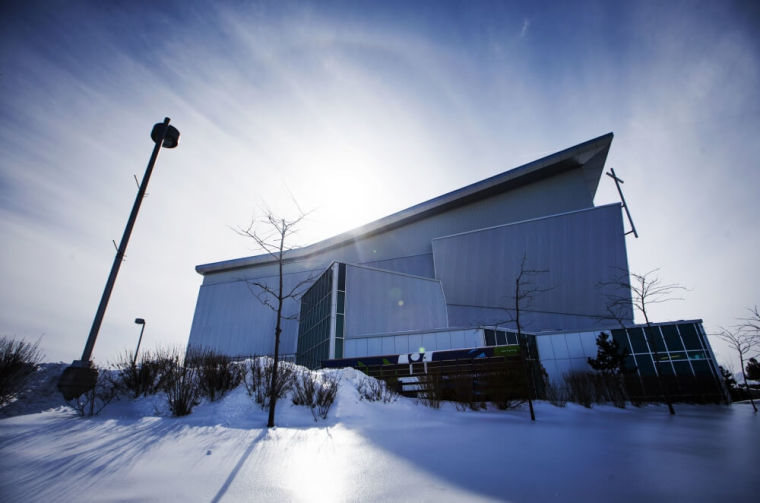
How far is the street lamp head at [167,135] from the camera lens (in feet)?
26.8

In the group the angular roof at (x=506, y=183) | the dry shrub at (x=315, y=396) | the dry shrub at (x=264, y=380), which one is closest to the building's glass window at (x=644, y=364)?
the angular roof at (x=506, y=183)

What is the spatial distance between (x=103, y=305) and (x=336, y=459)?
18.4 feet

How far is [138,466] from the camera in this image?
3654mm

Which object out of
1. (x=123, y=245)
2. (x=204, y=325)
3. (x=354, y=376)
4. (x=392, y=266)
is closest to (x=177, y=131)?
(x=123, y=245)

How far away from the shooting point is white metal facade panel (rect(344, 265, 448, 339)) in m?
24.4

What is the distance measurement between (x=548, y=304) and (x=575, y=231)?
618 cm

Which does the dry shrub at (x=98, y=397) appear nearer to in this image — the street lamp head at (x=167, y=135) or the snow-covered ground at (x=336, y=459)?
the snow-covered ground at (x=336, y=459)

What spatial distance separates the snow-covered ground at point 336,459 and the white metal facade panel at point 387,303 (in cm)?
1747

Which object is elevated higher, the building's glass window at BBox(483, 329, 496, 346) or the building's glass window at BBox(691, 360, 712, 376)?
the building's glass window at BBox(483, 329, 496, 346)

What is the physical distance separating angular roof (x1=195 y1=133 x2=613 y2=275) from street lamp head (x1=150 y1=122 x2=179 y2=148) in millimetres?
29032

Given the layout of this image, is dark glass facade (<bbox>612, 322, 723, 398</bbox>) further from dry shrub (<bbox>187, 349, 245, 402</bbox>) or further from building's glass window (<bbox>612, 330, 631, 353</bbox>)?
Result: dry shrub (<bbox>187, 349, 245, 402</bbox>)

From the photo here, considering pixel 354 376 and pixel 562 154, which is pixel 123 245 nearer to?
pixel 354 376

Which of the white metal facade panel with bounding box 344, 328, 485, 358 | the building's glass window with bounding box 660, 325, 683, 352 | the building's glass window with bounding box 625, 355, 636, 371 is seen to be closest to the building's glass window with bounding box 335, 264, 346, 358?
the white metal facade panel with bounding box 344, 328, 485, 358

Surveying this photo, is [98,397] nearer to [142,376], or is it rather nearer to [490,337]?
[142,376]
